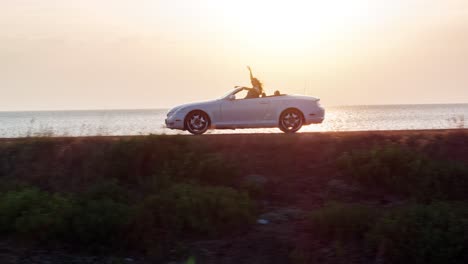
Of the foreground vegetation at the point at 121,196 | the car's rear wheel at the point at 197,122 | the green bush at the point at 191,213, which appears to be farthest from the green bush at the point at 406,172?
the car's rear wheel at the point at 197,122

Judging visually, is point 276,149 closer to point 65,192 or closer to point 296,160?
point 296,160

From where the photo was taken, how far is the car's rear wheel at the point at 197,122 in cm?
1902

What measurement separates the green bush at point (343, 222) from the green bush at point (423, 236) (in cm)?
47

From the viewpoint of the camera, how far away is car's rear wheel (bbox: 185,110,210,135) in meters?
19.0

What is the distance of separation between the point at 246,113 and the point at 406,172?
18.1 feet

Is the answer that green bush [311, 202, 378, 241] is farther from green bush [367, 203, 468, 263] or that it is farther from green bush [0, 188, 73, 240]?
green bush [0, 188, 73, 240]

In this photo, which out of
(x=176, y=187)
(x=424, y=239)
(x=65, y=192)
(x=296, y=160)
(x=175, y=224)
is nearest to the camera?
(x=424, y=239)

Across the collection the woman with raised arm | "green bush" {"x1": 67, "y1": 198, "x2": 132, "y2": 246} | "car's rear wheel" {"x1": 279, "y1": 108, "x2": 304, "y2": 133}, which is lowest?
"green bush" {"x1": 67, "y1": 198, "x2": 132, "y2": 246}

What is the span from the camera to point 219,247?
465 inches

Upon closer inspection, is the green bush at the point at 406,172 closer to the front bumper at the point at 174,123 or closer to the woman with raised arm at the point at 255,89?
the woman with raised arm at the point at 255,89

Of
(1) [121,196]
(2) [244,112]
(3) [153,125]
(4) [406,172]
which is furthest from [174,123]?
(3) [153,125]

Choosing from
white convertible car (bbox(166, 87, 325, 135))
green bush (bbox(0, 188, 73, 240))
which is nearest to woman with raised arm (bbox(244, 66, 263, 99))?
white convertible car (bbox(166, 87, 325, 135))

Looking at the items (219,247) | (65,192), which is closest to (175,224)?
→ (219,247)

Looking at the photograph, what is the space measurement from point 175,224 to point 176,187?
46.5 inches
